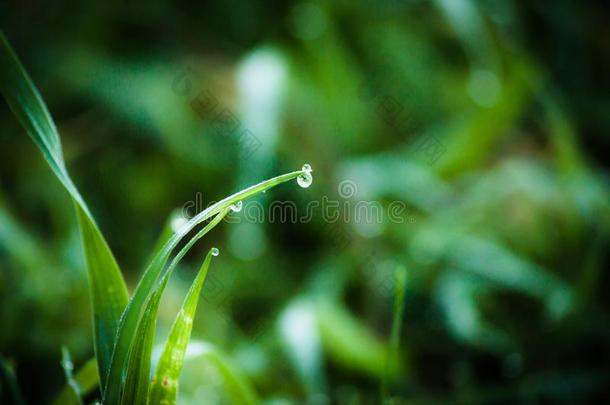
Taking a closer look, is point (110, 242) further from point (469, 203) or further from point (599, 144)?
point (599, 144)

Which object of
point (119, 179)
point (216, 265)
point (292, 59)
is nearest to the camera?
point (216, 265)

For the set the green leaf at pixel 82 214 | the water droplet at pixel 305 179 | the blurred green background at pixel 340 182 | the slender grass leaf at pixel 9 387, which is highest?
the blurred green background at pixel 340 182

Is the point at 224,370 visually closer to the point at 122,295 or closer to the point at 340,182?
the point at 122,295

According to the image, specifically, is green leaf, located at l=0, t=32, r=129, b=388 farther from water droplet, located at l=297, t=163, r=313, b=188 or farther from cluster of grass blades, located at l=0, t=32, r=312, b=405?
water droplet, located at l=297, t=163, r=313, b=188

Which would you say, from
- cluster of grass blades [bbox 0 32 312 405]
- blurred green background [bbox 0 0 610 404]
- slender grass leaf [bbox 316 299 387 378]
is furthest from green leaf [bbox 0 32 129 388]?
Result: slender grass leaf [bbox 316 299 387 378]

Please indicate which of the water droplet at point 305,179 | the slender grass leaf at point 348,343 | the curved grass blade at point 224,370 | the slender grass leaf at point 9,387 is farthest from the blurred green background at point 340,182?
the water droplet at point 305,179

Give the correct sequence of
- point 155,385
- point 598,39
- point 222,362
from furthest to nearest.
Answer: point 598,39 < point 222,362 < point 155,385

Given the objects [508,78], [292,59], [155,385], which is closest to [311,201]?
[292,59]

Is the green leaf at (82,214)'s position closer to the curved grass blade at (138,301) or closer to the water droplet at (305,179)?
the curved grass blade at (138,301)
